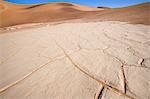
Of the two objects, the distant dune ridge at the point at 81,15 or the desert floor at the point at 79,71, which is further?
the distant dune ridge at the point at 81,15

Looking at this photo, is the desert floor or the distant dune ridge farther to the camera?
the distant dune ridge

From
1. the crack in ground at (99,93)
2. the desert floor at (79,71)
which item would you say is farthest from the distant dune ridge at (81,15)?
the crack in ground at (99,93)

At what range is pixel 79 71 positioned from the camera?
1252 mm

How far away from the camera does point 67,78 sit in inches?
46.4

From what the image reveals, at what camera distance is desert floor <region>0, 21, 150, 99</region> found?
1.00 meters

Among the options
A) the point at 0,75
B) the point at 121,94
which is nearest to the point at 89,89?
the point at 121,94

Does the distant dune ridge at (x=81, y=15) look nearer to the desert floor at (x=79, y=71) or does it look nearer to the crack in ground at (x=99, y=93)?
the desert floor at (x=79, y=71)

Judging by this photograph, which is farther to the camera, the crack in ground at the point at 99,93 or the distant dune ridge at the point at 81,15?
the distant dune ridge at the point at 81,15

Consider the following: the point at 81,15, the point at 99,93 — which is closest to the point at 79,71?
the point at 99,93

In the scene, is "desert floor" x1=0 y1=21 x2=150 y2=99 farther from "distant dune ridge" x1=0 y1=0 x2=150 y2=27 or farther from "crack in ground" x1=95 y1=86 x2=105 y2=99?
"distant dune ridge" x1=0 y1=0 x2=150 y2=27

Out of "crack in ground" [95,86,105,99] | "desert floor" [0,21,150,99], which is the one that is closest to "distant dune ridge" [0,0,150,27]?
"desert floor" [0,21,150,99]

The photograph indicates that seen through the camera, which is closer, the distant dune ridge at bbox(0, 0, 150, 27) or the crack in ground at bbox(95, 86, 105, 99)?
the crack in ground at bbox(95, 86, 105, 99)

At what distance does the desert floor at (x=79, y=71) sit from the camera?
100 centimetres

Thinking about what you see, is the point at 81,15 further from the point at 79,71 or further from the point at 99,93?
the point at 99,93
